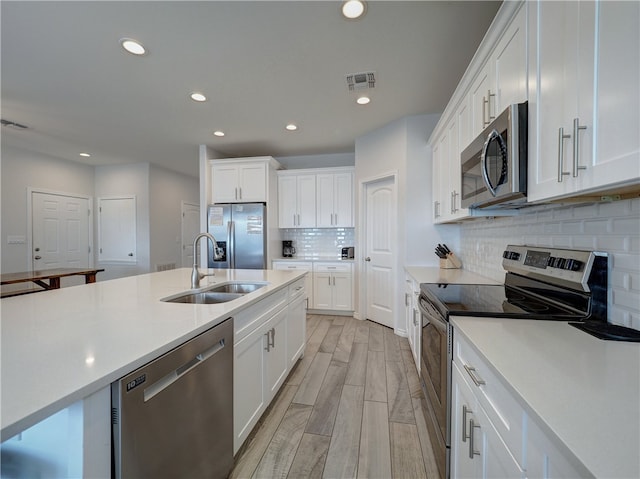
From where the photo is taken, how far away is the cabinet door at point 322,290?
4273 mm

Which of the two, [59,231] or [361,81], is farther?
[59,231]

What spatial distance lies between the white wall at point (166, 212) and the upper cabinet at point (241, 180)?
7.22 ft

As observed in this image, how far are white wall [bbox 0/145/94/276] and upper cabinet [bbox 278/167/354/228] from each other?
4219 millimetres

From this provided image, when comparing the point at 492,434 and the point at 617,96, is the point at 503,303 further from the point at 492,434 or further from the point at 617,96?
the point at 617,96

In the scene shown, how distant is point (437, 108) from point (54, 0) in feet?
10.8

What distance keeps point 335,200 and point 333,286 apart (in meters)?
1.36

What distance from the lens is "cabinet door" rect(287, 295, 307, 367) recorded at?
2.30 metres

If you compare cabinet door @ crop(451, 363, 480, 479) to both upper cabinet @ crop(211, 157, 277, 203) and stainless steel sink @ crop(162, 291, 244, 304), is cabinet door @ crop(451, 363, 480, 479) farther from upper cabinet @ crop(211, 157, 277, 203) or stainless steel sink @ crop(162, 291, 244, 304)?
upper cabinet @ crop(211, 157, 277, 203)

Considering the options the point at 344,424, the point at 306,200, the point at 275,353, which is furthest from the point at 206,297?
the point at 306,200

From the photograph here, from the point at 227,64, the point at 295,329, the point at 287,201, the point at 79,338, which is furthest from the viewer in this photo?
the point at 287,201

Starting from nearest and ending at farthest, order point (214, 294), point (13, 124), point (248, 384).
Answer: point (248, 384)
point (214, 294)
point (13, 124)

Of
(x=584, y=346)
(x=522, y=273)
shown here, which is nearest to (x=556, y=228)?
(x=522, y=273)

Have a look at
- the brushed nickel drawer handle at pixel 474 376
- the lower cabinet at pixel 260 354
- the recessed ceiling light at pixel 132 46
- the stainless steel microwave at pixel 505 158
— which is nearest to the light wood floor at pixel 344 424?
the lower cabinet at pixel 260 354

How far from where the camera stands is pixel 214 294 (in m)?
1.90
